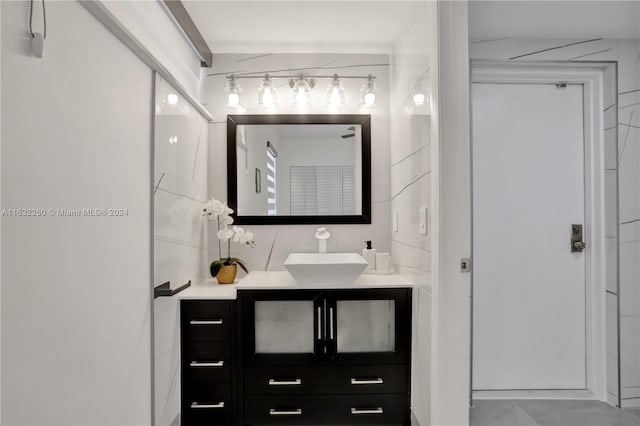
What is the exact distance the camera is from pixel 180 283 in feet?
6.70

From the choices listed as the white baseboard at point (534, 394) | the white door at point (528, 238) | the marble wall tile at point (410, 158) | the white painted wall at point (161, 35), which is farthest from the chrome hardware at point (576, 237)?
the white painted wall at point (161, 35)

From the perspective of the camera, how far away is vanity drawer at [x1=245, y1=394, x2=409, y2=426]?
1992 mm

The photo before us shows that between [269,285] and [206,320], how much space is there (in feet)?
1.34

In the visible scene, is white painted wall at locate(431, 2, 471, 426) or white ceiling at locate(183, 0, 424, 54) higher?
white ceiling at locate(183, 0, 424, 54)

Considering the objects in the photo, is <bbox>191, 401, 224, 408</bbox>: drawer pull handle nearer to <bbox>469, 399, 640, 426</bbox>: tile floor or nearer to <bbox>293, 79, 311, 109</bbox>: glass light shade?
<bbox>469, 399, 640, 426</bbox>: tile floor

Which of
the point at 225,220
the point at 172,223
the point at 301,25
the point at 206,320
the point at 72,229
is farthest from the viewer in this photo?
the point at 225,220

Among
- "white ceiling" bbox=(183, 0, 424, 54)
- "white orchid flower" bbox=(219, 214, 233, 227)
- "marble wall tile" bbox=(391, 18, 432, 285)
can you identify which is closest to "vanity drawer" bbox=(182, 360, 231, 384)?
"white orchid flower" bbox=(219, 214, 233, 227)

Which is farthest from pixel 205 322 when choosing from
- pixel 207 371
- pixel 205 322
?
pixel 207 371

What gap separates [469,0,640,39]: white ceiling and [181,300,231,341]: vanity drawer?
2.18 metres

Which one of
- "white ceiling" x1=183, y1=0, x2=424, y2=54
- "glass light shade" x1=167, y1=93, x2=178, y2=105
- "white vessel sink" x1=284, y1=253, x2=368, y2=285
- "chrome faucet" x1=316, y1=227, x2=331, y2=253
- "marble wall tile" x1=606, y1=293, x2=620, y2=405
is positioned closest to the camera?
"glass light shade" x1=167, y1=93, x2=178, y2=105

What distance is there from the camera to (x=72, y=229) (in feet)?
3.59

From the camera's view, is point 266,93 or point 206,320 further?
point 266,93

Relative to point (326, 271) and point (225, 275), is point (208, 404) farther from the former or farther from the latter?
point (326, 271)

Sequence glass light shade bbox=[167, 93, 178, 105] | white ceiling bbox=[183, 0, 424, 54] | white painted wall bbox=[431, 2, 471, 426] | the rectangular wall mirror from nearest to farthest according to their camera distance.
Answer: white painted wall bbox=[431, 2, 471, 426]
glass light shade bbox=[167, 93, 178, 105]
white ceiling bbox=[183, 0, 424, 54]
the rectangular wall mirror
